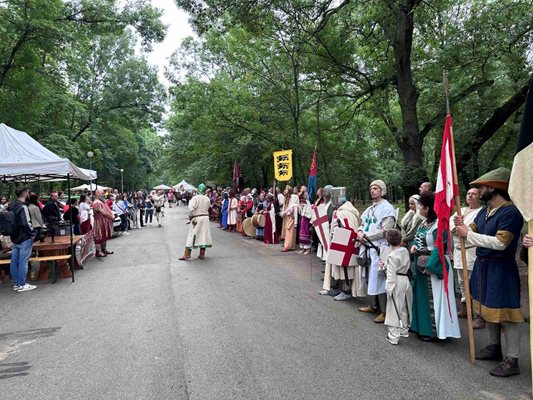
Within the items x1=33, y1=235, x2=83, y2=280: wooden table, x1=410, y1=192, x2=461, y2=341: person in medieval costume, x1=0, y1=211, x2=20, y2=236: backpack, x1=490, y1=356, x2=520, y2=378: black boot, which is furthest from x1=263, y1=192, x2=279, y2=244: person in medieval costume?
x1=490, y1=356, x2=520, y2=378: black boot

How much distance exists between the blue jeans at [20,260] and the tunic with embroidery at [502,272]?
7.64 meters

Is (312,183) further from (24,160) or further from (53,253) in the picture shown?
(24,160)

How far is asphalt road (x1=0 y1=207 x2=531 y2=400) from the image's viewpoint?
3652 mm

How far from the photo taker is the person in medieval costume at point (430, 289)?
4551mm

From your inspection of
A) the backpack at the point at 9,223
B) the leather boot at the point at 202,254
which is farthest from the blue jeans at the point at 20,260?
the leather boot at the point at 202,254

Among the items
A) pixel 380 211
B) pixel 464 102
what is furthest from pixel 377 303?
pixel 464 102

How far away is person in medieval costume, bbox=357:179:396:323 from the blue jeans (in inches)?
244

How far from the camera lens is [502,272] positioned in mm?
3932

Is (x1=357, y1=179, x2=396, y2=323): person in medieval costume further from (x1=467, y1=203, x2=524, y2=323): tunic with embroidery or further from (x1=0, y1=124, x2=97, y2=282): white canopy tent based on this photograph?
(x1=0, y1=124, x2=97, y2=282): white canopy tent

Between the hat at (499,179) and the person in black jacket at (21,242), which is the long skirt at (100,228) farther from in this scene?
the hat at (499,179)

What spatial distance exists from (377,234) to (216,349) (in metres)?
2.66

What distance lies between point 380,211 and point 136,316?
3.85 metres

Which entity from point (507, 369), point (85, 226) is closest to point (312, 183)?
point (507, 369)

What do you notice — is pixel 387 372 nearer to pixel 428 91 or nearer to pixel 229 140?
pixel 428 91
